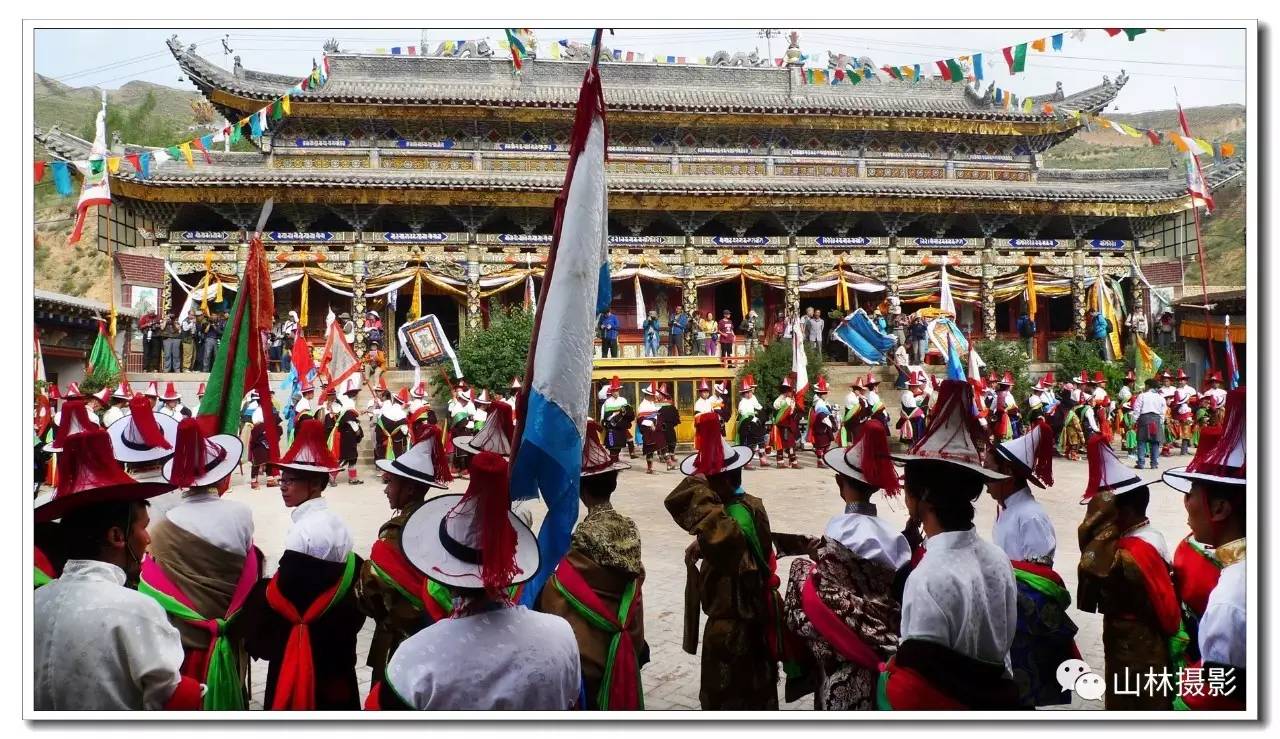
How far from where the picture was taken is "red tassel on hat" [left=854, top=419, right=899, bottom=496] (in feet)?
10.5

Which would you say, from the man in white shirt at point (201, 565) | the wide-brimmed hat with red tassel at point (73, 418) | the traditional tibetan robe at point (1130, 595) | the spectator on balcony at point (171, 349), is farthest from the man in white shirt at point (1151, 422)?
the spectator on balcony at point (171, 349)

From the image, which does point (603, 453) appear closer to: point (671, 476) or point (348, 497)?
point (348, 497)

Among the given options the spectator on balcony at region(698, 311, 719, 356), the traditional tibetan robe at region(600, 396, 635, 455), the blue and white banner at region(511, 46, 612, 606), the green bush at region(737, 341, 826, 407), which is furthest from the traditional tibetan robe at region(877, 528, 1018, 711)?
the spectator on balcony at region(698, 311, 719, 356)

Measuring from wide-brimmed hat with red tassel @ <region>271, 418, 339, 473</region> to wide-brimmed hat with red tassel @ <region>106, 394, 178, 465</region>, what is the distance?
72 centimetres

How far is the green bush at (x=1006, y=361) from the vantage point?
17.3 m

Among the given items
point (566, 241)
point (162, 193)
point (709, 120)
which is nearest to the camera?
point (566, 241)

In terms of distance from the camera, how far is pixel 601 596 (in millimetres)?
3451

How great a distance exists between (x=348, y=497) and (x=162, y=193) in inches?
441

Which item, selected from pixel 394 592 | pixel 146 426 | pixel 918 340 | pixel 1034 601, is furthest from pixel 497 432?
pixel 918 340

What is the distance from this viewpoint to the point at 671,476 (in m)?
13.6

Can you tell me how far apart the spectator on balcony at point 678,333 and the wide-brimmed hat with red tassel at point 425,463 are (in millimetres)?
15410

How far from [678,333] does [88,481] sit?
17029 mm

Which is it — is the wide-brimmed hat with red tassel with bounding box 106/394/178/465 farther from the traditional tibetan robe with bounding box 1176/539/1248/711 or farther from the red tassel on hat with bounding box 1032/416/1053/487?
the traditional tibetan robe with bounding box 1176/539/1248/711
